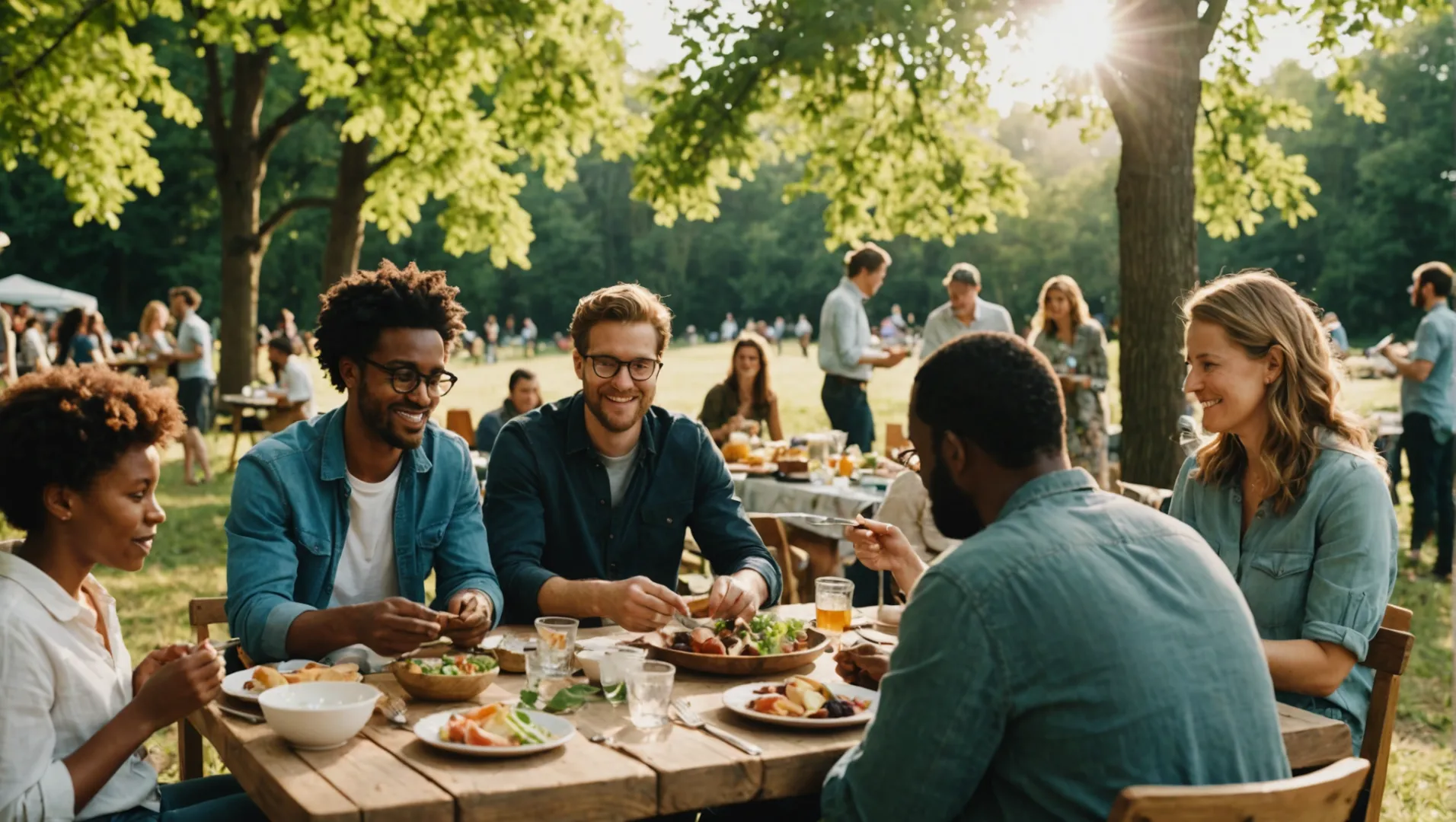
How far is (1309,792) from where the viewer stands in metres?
1.90

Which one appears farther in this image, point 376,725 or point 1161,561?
point 376,725

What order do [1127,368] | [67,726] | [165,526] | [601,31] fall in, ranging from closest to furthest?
[67,726] < [1127,368] < [165,526] < [601,31]

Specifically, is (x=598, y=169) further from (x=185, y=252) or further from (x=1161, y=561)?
(x=1161, y=561)

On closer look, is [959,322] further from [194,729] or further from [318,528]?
[194,729]

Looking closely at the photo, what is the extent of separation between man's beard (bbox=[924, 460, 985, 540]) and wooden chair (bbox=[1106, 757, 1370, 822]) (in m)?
0.54

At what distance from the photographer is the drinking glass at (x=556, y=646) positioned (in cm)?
288

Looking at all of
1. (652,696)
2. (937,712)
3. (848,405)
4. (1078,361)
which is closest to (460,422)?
(848,405)

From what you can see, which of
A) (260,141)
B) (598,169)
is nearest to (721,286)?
(598,169)

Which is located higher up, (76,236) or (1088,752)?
(76,236)

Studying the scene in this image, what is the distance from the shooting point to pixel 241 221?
1780cm

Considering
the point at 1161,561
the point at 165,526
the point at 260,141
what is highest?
the point at 260,141

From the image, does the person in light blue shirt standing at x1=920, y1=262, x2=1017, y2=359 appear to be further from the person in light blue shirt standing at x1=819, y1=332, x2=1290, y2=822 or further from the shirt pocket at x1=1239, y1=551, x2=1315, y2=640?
the person in light blue shirt standing at x1=819, y1=332, x2=1290, y2=822

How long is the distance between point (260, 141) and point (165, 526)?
28.9ft

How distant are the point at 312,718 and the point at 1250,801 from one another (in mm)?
1607
